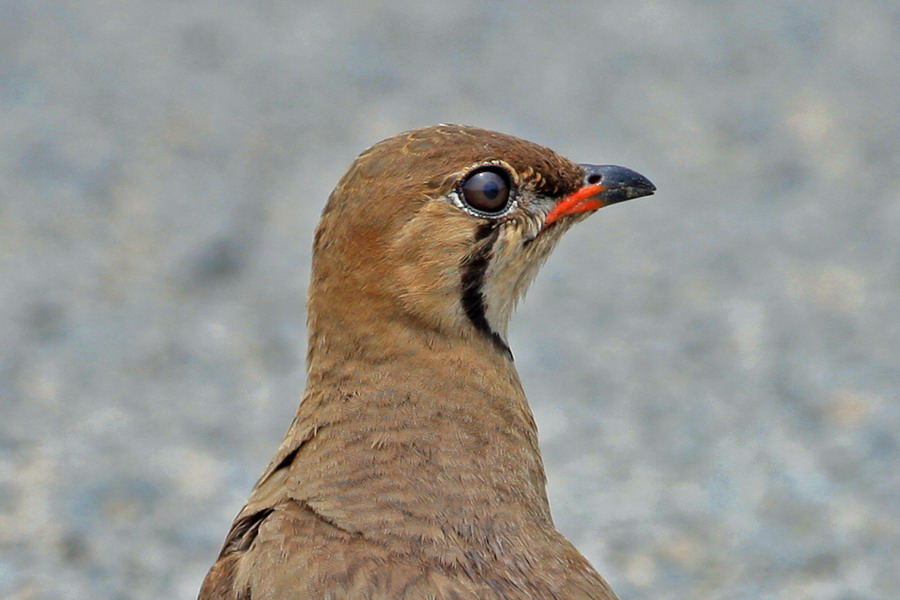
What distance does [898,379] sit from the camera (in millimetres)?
7629

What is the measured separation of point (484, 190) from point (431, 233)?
Answer: 0.22 m

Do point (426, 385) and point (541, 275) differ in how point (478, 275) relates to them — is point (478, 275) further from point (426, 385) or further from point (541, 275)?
point (541, 275)

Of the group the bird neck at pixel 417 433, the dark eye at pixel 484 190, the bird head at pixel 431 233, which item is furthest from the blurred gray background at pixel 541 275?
the dark eye at pixel 484 190

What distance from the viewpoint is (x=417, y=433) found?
4.33 metres

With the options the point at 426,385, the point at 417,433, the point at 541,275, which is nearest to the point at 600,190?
the point at 426,385

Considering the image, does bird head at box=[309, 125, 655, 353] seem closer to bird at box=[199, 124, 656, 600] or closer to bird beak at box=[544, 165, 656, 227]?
bird at box=[199, 124, 656, 600]

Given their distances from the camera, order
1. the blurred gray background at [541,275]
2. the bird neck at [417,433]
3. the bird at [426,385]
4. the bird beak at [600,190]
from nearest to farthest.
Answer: the bird at [426,385] → the bird neck at [417,433] → the bird beak at [600,190] → the blurred gray background at [541,275]

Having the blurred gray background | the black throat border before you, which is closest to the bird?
the black throat border

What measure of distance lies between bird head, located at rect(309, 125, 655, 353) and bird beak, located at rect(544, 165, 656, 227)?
11cm

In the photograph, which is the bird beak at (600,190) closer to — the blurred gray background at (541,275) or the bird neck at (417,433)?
the bird neck at (417,433)

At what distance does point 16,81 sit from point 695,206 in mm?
4640

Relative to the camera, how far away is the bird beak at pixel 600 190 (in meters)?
4.80

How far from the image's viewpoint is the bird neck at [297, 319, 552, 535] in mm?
4129

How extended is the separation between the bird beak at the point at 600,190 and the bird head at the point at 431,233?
11 centimetres
